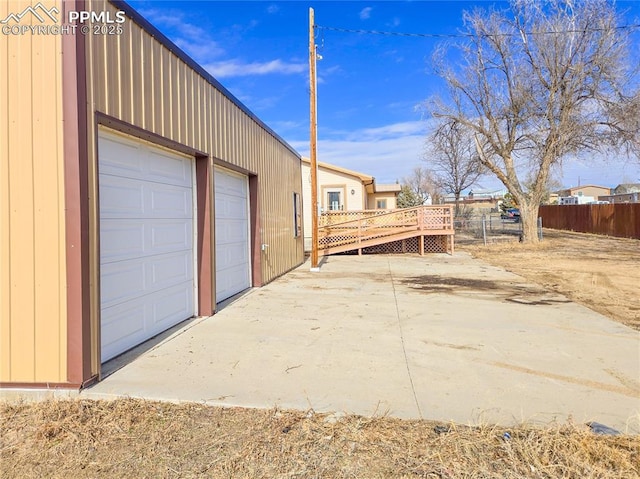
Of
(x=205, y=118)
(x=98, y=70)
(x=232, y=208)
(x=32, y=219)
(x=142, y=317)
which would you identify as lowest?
(x=142, y=317)

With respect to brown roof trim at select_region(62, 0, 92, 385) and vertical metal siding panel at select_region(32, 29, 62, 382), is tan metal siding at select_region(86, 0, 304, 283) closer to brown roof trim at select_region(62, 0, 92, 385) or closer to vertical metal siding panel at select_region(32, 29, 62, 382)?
brown roof trim at select_region(62, 0, 92, 385)

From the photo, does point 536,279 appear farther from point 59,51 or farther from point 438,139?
point 438,139

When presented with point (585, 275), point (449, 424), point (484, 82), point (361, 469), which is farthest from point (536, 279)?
point (484, 82)

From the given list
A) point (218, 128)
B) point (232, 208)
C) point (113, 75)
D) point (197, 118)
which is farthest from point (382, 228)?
point (113, 75)

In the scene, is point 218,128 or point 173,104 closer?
point 173,104

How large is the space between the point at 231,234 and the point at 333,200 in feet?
43.9

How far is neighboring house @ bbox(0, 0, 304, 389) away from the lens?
3438 millimetres

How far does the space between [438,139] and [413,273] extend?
39.7 feet

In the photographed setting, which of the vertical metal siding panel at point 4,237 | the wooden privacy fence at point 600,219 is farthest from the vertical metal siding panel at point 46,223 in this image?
the wooden privacy fence at point 600,219

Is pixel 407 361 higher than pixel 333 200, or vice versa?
pixel 333 200

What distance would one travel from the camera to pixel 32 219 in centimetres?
346

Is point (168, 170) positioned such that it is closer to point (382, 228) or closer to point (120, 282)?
point (120, 282)

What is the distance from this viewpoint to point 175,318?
5.63 meters

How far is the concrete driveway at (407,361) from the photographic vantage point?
3.23 m
